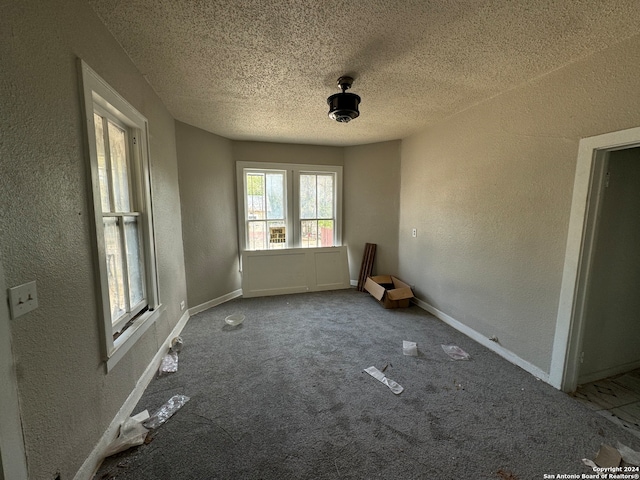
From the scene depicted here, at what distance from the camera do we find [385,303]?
3.50 metres

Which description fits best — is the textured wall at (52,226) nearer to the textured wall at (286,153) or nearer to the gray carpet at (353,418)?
the gray carpet at (353,418)

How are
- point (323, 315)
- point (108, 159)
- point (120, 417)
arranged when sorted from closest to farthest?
point (120, 417) → point (108, 159) → point (323, 315)

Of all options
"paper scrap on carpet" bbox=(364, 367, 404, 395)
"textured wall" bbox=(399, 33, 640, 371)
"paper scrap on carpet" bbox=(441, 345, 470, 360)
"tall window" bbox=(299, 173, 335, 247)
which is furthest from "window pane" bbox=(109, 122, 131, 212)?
"textured wall" bbox=(399, 33, 640, 371)

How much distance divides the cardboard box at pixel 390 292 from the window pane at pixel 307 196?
152 cm

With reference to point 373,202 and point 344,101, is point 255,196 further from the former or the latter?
point 344,101

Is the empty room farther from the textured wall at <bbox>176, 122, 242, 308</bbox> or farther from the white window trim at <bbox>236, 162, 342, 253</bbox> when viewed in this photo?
the white window trim at <bbox>236, 162, 342, 253</bbox>

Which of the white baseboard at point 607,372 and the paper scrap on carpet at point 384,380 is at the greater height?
the white baseboard at point 607,372

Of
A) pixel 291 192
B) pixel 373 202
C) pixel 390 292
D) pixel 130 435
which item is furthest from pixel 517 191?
pixel 130 435

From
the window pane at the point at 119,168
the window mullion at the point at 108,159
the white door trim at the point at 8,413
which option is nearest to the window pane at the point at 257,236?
the window pane at the point at 119,168

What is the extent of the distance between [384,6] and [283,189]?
9.89 ft

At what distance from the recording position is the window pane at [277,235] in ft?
13.7

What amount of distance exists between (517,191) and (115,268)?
10.8 feet

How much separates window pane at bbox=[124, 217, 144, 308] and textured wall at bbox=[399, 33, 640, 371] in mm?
3227

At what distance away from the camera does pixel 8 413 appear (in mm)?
861
